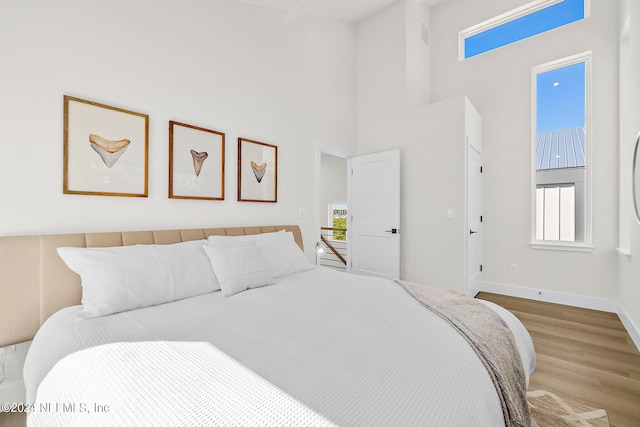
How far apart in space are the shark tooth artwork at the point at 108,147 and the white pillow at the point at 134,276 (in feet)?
2.28

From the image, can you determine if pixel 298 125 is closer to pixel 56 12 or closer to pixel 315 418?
pixel 56 12

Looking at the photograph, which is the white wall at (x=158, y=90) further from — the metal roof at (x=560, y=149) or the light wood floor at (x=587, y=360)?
the metal roof at (x=560, y=149)

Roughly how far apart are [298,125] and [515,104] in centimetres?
307

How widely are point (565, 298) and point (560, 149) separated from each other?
193 cm

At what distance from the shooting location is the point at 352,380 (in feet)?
2.73

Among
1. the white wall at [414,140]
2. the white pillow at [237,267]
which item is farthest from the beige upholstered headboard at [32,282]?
the white wall at [414,140]

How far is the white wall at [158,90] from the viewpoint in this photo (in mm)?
1675

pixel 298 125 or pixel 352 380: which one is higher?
pixel 298 125

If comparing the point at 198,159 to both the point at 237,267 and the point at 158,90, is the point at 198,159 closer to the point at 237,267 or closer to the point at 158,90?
the point at 158,90

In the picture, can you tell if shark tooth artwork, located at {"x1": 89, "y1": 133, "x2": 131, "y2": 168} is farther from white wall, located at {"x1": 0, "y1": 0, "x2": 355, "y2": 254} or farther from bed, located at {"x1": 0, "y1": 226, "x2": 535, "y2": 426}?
bed, located at {"x1": 0, "y1": 226, "x2": 535, "y2": 426}

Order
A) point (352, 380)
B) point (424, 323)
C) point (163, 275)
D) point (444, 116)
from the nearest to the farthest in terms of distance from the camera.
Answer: point (352, 380) < point (424, 323) < point (163, 275) < point (444, 116)

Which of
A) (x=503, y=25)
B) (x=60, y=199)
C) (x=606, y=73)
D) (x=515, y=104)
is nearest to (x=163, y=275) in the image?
(x=60, y=199)

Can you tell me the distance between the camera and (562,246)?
3.56 metres

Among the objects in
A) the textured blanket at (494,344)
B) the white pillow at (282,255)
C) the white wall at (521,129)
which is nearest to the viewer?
the textured blanket at (494,344)
